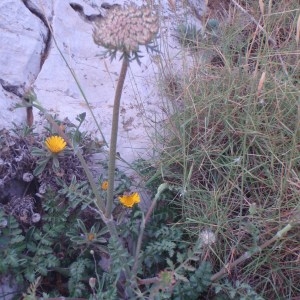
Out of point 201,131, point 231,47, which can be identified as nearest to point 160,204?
point 201,131

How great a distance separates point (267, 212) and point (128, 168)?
636mm

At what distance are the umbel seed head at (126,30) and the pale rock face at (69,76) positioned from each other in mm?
887

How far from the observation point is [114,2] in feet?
10.2

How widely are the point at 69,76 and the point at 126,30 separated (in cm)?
124

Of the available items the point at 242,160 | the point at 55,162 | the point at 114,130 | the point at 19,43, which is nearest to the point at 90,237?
the point at 55,162

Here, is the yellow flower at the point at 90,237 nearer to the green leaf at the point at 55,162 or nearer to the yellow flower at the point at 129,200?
the yellow flower at the point at 129,200

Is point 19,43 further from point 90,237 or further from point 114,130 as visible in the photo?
point 114,130

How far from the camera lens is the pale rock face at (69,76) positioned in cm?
256

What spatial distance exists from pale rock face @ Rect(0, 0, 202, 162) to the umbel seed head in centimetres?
89

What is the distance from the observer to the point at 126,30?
153 centimetres

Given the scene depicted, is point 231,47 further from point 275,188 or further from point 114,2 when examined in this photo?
point 275,188

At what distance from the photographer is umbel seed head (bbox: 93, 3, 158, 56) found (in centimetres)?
150

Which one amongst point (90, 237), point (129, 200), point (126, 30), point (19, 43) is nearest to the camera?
point (126, 30)

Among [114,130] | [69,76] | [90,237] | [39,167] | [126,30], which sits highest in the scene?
[126,30]
